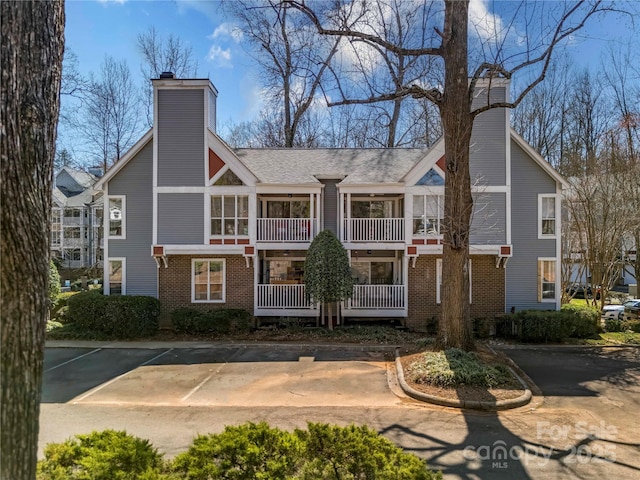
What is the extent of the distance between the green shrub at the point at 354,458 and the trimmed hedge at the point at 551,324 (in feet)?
36.9

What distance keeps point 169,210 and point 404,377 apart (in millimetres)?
10967

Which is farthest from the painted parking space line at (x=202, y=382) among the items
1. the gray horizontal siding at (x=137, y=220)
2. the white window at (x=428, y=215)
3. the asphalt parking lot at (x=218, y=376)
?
the white window at (x=428, y=215)

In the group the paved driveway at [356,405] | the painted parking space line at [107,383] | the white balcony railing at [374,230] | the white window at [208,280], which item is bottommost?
the painted parking space line at [107,383]

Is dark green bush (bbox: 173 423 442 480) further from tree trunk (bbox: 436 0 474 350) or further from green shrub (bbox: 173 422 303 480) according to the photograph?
tree trunk (bbox: 436 0 474 350)

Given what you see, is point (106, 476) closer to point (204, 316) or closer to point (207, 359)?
point (207, 359)

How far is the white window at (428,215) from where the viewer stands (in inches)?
597

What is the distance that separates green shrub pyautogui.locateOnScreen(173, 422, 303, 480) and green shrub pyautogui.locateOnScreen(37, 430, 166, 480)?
0.34m

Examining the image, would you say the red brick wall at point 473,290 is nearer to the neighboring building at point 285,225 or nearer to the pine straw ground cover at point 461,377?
the neighboring building at point 285,225

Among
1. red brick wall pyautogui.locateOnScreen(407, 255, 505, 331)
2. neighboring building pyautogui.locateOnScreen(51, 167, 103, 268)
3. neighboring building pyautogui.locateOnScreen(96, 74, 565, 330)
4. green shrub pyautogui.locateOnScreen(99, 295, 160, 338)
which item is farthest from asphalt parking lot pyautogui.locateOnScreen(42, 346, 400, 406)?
neighboring building pyautogui.locateOnScreen(51, 167, 103, 268)

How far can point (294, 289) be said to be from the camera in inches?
606

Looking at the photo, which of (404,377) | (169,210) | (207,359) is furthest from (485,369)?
(169,210)

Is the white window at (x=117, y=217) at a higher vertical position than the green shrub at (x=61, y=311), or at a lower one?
higher

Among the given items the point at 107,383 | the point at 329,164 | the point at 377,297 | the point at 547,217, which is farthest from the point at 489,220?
the point at 107,383

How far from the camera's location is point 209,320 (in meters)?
14.4
